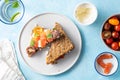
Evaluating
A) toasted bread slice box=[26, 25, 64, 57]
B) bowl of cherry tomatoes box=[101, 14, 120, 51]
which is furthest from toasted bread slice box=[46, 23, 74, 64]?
bowl of cherry tomatoes box=[101, 14, 120, 51]

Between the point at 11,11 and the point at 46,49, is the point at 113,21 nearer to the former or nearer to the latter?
the point at 46,49

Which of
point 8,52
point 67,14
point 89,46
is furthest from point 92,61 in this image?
point 8,52

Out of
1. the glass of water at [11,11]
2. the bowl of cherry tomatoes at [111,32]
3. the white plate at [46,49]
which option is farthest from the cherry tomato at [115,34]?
the glass of water at [11,11]

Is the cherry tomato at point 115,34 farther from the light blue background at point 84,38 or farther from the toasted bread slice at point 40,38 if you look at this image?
the toasted bread slice at point 40,38

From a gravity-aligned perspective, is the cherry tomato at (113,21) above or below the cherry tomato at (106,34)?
above

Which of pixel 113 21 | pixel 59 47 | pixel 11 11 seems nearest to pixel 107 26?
pixel 113 21

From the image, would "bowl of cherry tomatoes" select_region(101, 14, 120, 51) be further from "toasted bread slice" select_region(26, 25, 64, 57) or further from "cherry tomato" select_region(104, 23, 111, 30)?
"toasted bread slice" select_region(26, 25, 64, 57)
